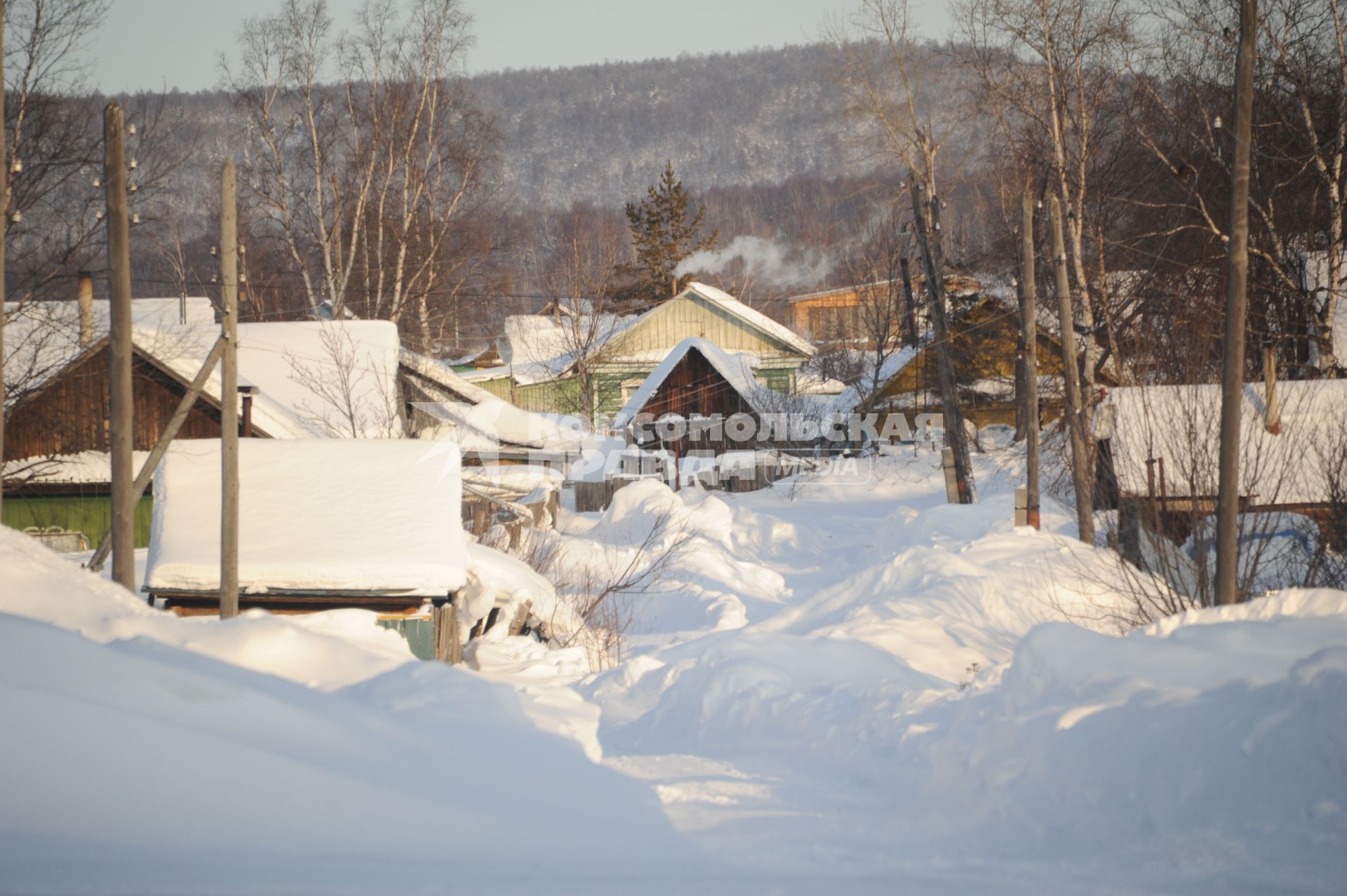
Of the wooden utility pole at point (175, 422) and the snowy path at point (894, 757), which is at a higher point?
the wooden utility pole at point (175, 422)

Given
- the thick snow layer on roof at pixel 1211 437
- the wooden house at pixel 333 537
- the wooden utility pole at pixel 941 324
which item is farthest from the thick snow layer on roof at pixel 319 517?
the wooden utility pole at pixel 941 324

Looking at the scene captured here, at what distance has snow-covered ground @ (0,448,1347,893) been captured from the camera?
3771 millimetres

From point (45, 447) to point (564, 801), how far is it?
733 inches

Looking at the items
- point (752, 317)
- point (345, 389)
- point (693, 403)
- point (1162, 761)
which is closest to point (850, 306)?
point (752, 317)

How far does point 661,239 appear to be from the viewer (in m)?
54.8

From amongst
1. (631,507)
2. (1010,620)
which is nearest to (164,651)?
(1010,620)

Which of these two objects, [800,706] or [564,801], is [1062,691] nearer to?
[800,706]

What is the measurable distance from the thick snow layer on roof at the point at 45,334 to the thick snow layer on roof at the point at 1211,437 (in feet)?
51.0

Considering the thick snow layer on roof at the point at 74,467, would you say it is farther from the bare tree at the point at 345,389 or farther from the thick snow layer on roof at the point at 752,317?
the thick snow layer on roof at the point at 752,317

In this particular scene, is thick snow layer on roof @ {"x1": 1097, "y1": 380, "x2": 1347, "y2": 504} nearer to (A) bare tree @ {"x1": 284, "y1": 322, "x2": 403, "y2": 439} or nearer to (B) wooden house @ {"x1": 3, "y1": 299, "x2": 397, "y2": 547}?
(A) bare tree @ {"x1": 284, "y1": 322, "x2": 403, "y2": 439}

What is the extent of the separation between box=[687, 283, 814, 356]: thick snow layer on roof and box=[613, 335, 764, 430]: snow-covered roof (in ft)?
18.3

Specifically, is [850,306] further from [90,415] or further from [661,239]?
[90,415]

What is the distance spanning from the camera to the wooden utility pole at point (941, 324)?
2166 centimetres

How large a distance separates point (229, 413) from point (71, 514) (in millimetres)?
13537
